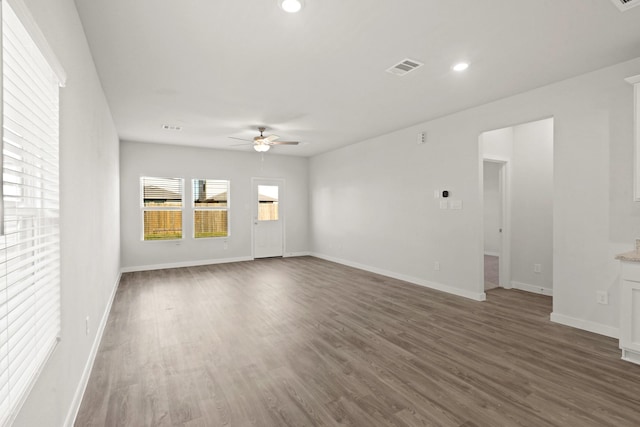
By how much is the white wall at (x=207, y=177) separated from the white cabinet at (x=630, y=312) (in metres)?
6.71

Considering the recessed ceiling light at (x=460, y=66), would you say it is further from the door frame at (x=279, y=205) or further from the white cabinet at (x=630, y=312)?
the door frame at (x=279, y=205)

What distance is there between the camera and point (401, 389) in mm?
2307

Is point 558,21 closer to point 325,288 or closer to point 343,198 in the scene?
point 325,288

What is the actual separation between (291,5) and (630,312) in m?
3.69

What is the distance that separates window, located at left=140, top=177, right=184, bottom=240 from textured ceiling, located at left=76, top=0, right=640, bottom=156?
8.37ft

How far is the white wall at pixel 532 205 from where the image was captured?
482cm

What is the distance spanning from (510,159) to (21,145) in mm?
5990

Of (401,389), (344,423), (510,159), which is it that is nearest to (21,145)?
(344,423)

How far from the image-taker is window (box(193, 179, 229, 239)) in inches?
290

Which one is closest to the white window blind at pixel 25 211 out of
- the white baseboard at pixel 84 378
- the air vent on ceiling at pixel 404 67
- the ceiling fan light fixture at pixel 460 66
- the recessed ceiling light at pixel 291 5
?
the white baseboard at pixel 84 378

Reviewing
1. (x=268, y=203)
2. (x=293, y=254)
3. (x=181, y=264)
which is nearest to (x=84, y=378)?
(x=181, y=264)

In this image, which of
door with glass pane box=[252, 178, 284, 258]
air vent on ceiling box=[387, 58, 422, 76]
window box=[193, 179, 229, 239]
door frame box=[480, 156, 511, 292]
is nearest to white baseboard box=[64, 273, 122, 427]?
air vent on ceiling box=[387, 58, 422, 76]

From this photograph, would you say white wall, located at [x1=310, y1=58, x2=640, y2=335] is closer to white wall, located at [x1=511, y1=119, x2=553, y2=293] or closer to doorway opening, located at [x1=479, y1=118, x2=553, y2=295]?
doorway opening, located at [x1=479, y1=118, x2=553, y2=295]

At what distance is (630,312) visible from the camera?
106 inches
